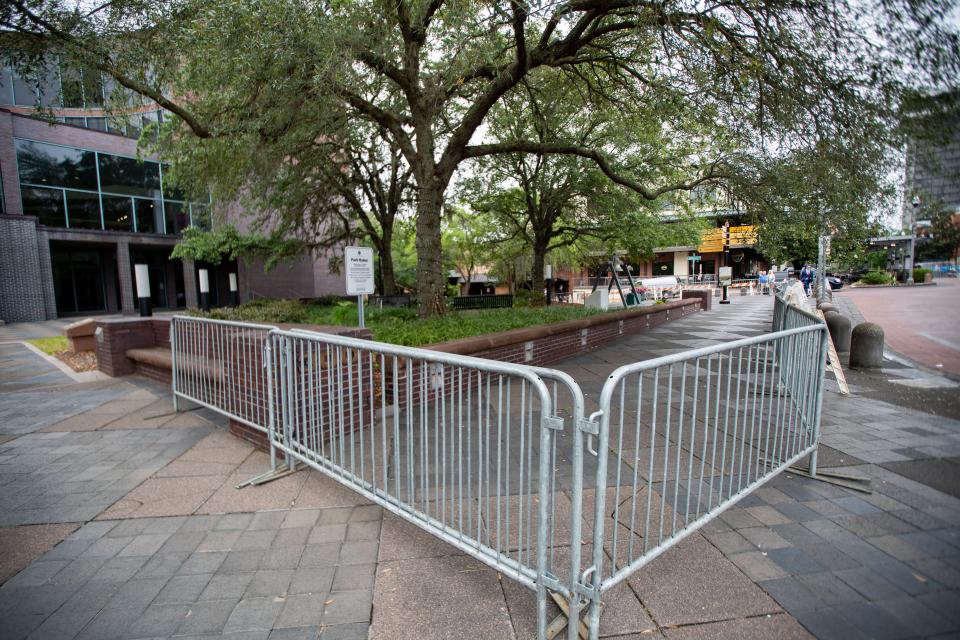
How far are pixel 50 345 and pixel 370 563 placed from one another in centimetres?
1331

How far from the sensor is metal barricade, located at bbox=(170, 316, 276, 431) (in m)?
4.18

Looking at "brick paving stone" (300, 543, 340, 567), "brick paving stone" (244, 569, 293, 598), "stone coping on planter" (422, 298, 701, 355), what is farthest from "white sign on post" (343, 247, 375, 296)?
"brick paving stone" (244, 569, 293, 598)

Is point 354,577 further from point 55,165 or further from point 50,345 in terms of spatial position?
point 55,165

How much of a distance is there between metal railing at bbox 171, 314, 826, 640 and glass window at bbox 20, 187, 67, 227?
22.3m

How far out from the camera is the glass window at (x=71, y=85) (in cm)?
632

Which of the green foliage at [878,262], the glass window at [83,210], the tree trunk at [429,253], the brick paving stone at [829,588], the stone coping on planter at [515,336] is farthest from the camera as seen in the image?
the green foliage at [878,262]

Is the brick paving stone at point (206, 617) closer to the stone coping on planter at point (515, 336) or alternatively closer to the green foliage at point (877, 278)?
the stone coping on planter at point (515, 336)

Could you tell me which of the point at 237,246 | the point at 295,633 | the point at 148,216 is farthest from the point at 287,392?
the point at 148,216

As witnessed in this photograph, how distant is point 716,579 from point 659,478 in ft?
3.70

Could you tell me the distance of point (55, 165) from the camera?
2089 cm

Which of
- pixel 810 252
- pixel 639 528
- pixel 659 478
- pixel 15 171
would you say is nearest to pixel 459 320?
pixel 659 478

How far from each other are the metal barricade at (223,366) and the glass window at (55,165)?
2270cm

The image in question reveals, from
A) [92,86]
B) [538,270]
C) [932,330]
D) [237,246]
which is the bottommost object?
[932,330]

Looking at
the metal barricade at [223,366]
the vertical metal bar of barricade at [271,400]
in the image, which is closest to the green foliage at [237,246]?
the metal barricade at [223,366]
